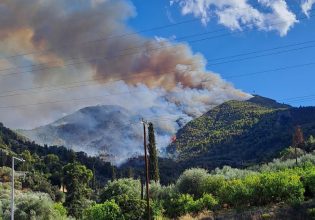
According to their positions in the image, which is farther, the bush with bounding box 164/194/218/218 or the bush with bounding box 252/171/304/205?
the bush with bounding box 164/194/218/218

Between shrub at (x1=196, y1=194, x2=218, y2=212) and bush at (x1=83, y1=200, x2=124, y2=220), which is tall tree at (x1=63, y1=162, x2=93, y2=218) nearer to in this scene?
bush at (x1=83, y1=200, x2=124, y2=220)

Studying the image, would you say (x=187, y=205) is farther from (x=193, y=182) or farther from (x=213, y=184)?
(x=193, y=182)

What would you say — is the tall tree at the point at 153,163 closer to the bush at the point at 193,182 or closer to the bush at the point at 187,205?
the bush at the point at 193,182

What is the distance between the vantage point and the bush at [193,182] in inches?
2456

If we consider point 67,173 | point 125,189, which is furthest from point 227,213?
point 67,173

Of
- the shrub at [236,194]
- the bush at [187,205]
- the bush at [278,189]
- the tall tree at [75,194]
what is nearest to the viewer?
the bush at [278,189]

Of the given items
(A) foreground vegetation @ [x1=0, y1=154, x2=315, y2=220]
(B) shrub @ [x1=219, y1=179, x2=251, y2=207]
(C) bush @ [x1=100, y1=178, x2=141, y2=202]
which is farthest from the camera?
(C) bush @ [x1=100, y1=178, x2=141, y2=202]

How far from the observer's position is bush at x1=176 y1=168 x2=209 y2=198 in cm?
6238

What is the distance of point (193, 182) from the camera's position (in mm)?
63469

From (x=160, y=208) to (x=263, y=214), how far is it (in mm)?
15934

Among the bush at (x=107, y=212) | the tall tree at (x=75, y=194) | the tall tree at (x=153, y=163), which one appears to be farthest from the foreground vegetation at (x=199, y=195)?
the tall tree at (x=153, y=163)

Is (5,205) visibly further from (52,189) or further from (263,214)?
(52,189)

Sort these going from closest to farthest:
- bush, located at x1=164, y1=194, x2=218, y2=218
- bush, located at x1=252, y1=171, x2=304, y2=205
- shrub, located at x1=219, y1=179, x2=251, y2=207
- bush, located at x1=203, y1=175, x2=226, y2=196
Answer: bush, located at x1=252, y1=171, x2=304, y2=205 → shrub, located at x1=219, y1=179, x2=251, y2=207 → bush, located at x1=164, y1=194, x2=218, y2=218 → bush, located at x1=203, y1=175, x2=226, y2=196

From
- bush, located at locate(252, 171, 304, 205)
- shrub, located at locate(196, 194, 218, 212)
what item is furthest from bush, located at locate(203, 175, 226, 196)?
bush, located at locate(252, 171, 304, 205)
